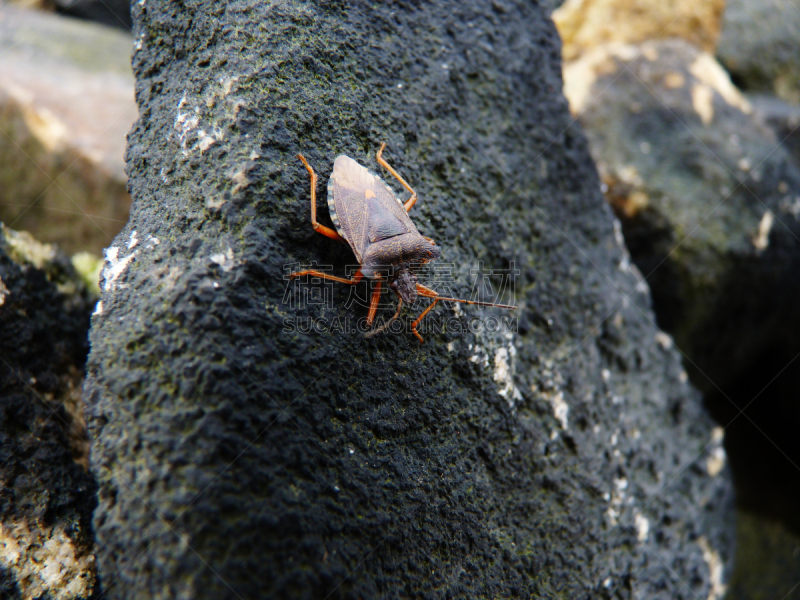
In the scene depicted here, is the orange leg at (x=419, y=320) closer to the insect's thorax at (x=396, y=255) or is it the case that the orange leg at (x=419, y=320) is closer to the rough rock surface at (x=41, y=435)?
the insect's thorax at (x=396, y=255)

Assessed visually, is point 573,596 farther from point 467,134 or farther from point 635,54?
point 635,54

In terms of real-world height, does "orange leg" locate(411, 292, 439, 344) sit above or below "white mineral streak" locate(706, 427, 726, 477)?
above

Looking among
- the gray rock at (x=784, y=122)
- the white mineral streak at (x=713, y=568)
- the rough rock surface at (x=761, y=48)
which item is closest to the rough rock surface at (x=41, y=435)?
the white mineral streak at (x=713, y=568)

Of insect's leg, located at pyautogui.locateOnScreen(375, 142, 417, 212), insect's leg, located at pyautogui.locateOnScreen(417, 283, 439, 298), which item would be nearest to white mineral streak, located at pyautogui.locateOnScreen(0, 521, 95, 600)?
insect's leg, located at pyautogui.locateOnScreen(417, 283, 439, 298)

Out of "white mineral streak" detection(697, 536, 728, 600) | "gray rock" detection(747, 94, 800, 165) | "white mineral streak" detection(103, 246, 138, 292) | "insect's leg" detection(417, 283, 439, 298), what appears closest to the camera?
"white mineral streak" detection(103, 246, 138, 292)

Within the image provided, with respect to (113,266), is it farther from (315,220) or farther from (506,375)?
(506,375)

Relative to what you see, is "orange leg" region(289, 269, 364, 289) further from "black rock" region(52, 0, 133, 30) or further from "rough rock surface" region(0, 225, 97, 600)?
"black rock" region(52, 0, 133, 30)

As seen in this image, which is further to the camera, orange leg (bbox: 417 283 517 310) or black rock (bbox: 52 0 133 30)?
black rock (bbox: 52 0 133 30)
